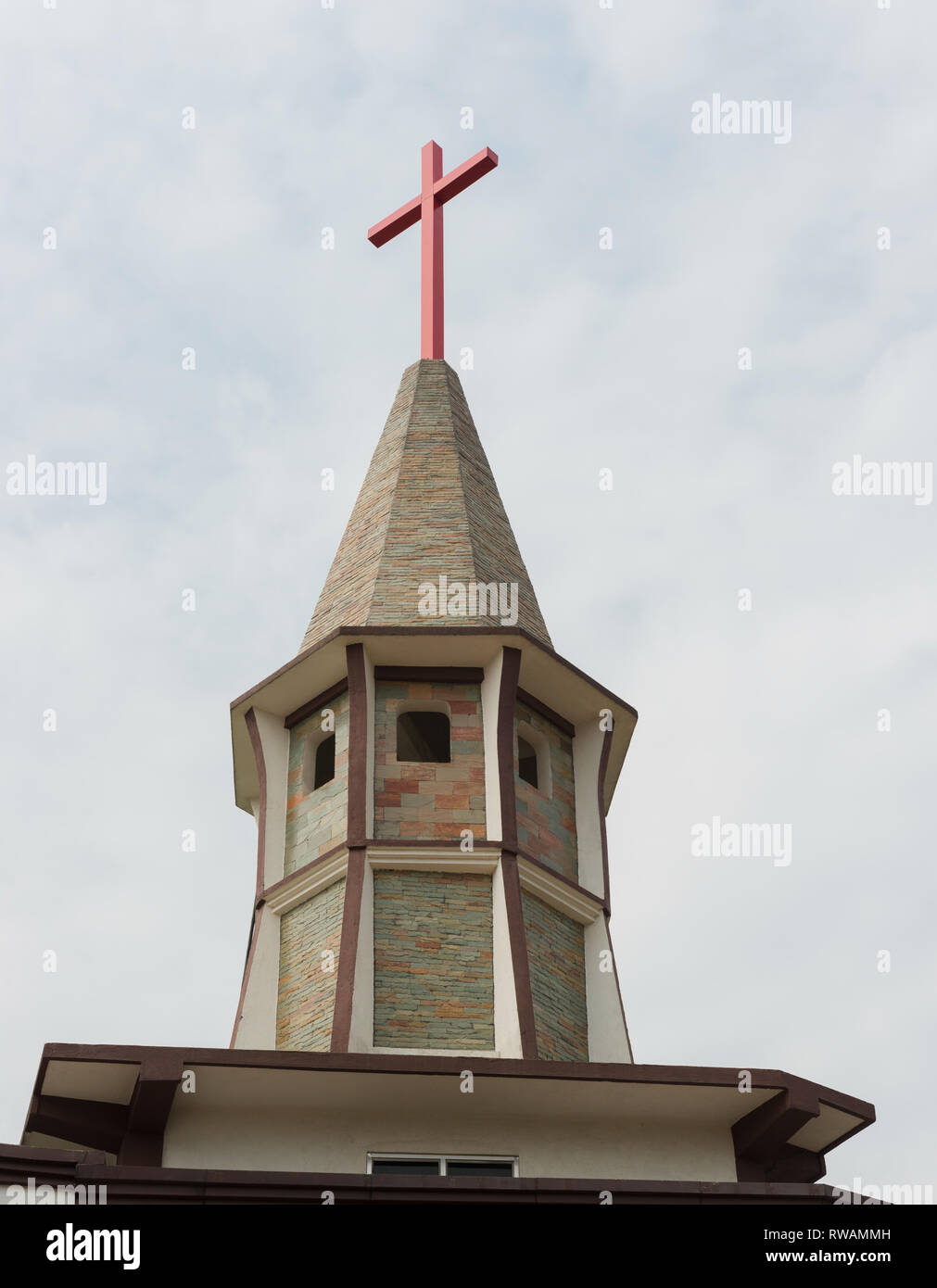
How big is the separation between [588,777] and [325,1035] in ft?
16.5

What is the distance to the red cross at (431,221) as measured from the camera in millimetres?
27047

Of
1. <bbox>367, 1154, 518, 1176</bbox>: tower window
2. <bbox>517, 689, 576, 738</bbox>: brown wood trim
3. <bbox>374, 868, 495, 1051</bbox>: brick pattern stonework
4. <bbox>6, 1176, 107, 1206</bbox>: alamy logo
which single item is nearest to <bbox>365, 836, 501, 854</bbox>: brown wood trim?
<bbox>374, 868, 495, 1051</bbox>: brick pattern stonework

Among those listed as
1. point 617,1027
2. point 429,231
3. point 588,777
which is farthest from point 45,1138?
point 429,231

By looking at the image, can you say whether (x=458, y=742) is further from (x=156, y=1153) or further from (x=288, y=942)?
(x=156, y=1153)

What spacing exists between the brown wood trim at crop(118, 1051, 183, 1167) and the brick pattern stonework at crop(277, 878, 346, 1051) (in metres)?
2.55

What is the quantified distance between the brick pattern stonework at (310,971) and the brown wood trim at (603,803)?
10.5ft

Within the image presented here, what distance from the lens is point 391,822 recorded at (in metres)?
19.9

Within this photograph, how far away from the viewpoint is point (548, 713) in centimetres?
2188

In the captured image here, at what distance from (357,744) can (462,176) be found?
36.4 ft

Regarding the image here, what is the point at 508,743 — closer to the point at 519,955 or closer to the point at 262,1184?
the point at 519,955

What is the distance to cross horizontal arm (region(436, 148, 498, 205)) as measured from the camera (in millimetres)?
27469

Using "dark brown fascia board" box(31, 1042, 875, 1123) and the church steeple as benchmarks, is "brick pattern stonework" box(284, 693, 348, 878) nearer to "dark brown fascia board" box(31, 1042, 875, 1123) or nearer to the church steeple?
the church steeple
